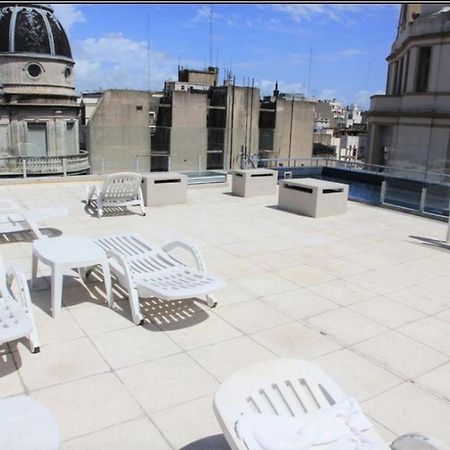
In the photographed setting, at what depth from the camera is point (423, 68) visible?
25.5 m

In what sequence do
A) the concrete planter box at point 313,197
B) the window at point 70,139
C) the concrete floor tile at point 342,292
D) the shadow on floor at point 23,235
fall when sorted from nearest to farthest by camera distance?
the concrete floor tile at point 342,292 < the shadow on floor at point 23,235 < the concrete planter box at point 313,197 < the window at point 70,139

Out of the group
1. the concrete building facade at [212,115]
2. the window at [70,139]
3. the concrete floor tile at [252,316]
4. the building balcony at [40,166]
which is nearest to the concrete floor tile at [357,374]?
the concrete floor tile at [252,316]

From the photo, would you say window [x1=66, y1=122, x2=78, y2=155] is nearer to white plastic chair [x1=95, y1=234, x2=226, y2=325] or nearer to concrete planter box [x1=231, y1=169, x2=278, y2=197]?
concrete planter box [x1=231, y1=169, x2=278, y2=197]

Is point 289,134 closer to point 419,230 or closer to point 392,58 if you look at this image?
point 392,58

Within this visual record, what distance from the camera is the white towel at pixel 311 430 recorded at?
7.44 ft

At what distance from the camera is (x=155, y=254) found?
553cm

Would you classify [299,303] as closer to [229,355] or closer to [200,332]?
[200,332]

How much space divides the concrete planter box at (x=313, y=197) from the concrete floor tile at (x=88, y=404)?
7060 millimetres

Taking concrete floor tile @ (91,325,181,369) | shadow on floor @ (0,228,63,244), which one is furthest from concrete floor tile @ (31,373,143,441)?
shadow on floor @ (0,228,63,244)

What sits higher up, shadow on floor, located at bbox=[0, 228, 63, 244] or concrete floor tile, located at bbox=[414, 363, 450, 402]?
shadow on floor, located at bbox=[0, 228, 63, 244]

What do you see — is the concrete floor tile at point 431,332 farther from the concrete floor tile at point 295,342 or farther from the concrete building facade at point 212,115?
the concrete building facade at point 212,115

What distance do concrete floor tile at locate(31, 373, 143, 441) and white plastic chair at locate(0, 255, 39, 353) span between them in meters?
0.46

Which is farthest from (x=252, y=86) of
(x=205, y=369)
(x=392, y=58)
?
(x=205, y=369)

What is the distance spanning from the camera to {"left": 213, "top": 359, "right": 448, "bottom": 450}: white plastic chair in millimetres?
2434
